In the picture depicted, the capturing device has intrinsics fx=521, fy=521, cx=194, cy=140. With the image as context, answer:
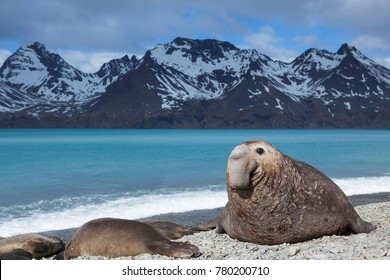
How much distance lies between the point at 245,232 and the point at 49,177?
119 ft

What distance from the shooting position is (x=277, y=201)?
30.6 feet

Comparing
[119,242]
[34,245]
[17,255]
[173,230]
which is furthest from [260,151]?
[34,245]

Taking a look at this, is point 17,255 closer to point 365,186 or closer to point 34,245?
point 34,245

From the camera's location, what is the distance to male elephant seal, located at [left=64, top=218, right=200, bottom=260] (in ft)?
29.6

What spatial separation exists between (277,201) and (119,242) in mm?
2944

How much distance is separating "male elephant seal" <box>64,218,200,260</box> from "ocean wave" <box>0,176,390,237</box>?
8.09 metres

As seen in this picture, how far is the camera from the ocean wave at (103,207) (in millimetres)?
19000

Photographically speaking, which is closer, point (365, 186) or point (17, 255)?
point (17, 255)

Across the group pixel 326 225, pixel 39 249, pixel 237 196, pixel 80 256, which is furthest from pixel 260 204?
pixel 39 249

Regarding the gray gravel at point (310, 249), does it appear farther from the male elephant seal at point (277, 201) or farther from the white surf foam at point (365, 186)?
the white surf foam at point (365, 186)

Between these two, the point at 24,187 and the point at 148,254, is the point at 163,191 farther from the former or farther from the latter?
the point at 148,254

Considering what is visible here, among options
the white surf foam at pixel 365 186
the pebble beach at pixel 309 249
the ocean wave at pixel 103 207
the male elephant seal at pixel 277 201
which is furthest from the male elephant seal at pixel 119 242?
the white surf foam at pixel 365 186

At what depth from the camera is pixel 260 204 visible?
9234 mm

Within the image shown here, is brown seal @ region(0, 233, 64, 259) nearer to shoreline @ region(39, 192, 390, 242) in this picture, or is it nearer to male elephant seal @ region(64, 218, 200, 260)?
male elephant seal @ region(64, 218, 200, 260)
